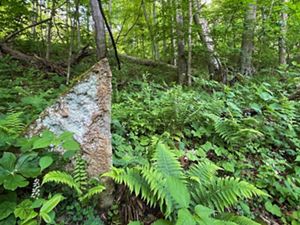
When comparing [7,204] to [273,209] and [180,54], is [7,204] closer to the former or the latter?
[273,209]

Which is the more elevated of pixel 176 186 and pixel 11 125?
pixel 11 125

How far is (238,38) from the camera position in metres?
6.82

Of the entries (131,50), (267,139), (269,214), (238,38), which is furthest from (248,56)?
(131,50)

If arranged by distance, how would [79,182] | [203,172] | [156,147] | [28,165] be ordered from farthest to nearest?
1. [156,147]
2. [203,172]
3. [79,182]
4. [28,165]

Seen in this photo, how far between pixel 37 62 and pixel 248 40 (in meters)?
5.27

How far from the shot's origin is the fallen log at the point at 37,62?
6.37 meters

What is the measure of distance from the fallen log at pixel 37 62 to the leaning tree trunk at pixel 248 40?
4377 mm

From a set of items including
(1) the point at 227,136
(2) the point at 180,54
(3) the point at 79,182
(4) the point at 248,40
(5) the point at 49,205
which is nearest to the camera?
(5) the point at 49,205

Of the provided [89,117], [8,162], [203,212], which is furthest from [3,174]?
[203,212]

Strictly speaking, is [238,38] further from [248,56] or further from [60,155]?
[60,155]

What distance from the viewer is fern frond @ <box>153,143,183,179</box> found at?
2156 mm

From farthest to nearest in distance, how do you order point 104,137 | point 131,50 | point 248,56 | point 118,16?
point 131,50 < point 118,16 < point 248,56 < point 104,137

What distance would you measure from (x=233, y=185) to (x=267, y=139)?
5.59ft

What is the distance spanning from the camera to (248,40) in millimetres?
6141
